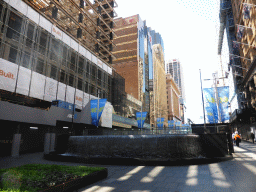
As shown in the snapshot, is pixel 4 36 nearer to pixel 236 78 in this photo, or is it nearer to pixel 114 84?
pixel 114 84

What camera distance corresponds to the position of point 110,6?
5556 cm

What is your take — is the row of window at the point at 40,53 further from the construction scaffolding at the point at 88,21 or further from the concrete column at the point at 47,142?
the concrete column at the point at 47,142

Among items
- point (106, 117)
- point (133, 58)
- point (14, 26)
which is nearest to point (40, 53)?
point (14, 26)

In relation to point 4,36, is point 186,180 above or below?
below

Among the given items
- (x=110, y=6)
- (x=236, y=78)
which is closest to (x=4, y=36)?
(x=110, y=6)

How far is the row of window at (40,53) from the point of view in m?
23.4

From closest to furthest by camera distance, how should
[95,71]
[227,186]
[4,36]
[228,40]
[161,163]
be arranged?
[227,186] → [161,163] → [4,36] → [95,71] → [228,40]

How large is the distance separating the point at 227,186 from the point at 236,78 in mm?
53420

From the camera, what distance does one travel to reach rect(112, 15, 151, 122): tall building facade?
254 feet

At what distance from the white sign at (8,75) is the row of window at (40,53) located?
1.34 metres

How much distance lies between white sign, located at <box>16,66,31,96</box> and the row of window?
3.18 ft

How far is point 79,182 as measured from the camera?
6.77 metres

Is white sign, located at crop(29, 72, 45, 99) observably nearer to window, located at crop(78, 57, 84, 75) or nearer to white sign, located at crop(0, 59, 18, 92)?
white sign, located at crop(0, 59, 18, 92)

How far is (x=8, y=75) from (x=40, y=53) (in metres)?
7.37
